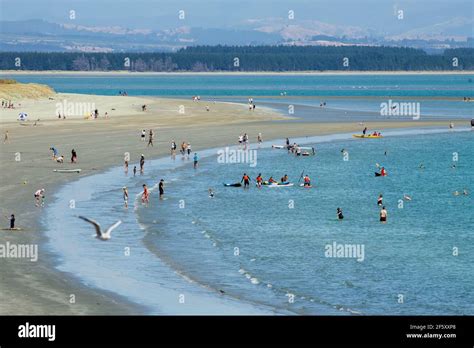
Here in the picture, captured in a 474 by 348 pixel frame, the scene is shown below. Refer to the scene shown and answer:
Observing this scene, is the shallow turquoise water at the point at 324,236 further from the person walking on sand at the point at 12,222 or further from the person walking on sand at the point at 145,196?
the person walking on sand at the point at 12,222

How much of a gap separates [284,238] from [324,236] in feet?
6.31

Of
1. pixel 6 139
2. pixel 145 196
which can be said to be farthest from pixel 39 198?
pixel 6 139

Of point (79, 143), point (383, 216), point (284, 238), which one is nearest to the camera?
point (284, 238)

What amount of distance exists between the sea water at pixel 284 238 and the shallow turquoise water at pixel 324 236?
66 millimetres

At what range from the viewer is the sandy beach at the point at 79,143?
32812 millimetres

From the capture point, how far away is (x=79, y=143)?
81.3 metres

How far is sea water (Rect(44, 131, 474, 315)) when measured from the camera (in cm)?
3497

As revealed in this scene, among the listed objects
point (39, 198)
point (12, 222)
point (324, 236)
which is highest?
Result: point (12, 222)

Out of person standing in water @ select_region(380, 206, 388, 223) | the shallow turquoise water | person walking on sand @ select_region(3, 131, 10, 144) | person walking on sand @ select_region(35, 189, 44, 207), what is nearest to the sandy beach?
person walking on sand @ select_region(3, 131, 10, 144)

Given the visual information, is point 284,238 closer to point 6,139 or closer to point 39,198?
point 39,198

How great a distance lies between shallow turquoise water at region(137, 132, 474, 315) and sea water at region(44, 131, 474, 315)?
66 millimetres

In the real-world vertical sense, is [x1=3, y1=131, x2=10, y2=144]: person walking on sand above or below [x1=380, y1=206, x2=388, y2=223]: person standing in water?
above

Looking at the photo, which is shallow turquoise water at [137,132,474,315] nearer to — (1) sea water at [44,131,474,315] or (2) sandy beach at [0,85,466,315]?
(1) sea water at [44,131,474,315]
